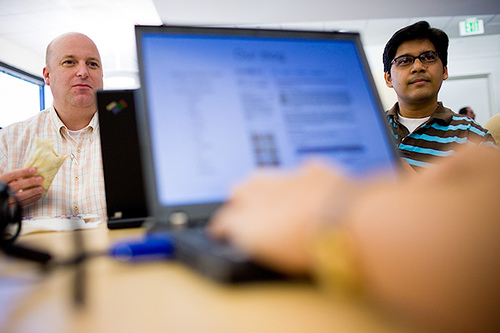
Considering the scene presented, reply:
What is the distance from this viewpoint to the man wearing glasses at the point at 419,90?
1.39 metres

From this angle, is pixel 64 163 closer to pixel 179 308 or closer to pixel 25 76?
pixel 179 308

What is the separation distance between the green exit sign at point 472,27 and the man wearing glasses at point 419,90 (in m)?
3.77

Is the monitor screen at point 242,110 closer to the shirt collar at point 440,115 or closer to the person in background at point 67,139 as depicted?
the person in background at point 67,139

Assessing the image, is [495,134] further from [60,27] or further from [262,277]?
[60,27]

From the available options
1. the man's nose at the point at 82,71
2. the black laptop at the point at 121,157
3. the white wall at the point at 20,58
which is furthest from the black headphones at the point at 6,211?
the white wall at the point at 20,58

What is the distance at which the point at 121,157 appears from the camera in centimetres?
71

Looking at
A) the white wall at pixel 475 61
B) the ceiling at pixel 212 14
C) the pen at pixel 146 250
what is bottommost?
the pen at pixel 146 250

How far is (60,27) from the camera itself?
13.7ft

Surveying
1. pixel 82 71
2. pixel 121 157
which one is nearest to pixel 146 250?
pixel 121 157

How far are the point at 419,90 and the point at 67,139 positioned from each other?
4.78 feet

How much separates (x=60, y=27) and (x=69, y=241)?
14.9 ft

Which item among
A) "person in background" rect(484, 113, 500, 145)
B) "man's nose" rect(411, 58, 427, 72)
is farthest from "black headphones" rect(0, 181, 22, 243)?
"person in background" rect(484, 113, 500, 145)

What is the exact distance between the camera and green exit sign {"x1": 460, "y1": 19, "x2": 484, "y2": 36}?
15.0 ft

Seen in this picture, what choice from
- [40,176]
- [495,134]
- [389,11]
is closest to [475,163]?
[40,176]
